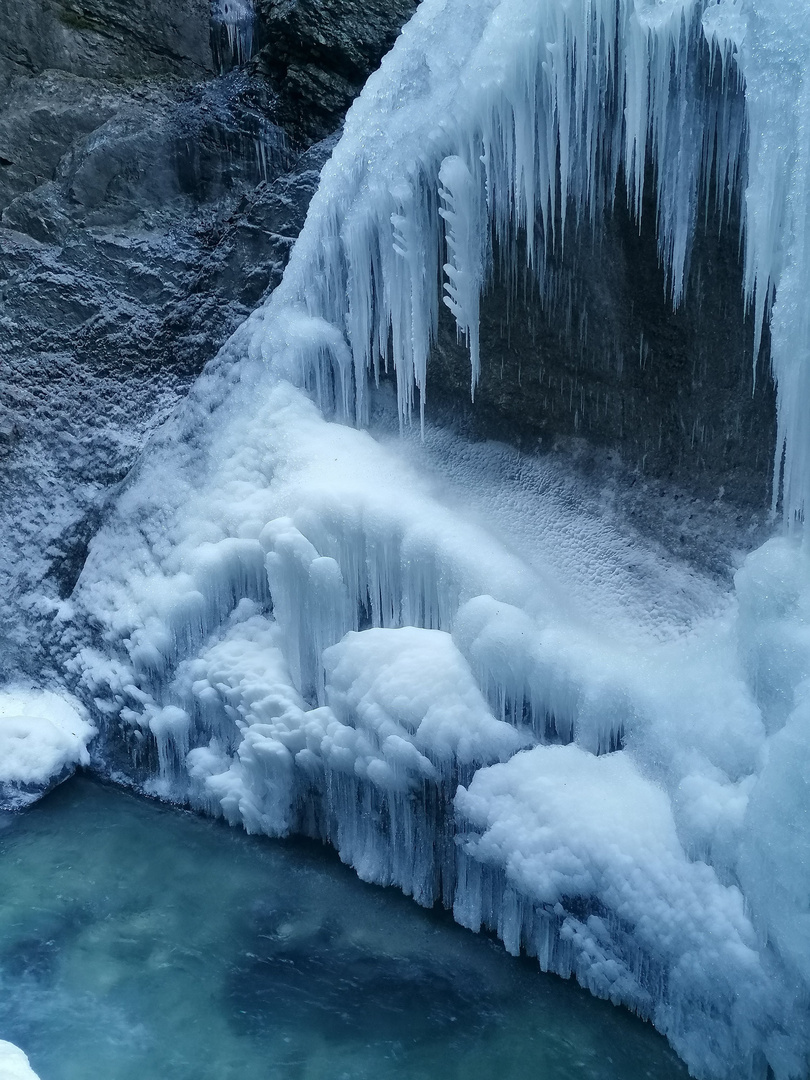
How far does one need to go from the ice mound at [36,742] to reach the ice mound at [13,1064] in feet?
7.53

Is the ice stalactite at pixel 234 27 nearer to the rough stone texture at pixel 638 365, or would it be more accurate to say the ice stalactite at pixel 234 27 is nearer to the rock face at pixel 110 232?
the rock face at pixel 110 232

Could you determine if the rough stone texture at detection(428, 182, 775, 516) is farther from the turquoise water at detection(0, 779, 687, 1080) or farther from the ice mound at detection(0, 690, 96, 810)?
the ice mound at detection(0, 690, 96, 810)

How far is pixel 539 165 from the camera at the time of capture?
162 inches

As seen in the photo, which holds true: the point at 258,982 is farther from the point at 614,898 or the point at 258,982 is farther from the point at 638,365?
the point at 638,365

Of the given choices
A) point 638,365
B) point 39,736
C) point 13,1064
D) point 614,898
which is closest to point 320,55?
point 638,365

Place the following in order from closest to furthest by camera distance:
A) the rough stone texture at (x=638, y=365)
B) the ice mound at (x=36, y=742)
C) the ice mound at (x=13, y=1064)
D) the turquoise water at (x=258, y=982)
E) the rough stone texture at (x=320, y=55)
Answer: the ice mound at (x=13, y=1064)
the turquoise water at (x=258, y=982)
the rough stone texture at (x=638, y=365)
the ice mound at (x=36, y=742)
the rough stone texture at (x=320, y=55)

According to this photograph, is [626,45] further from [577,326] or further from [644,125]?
[577,326]

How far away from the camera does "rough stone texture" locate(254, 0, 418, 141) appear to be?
23.9 ft

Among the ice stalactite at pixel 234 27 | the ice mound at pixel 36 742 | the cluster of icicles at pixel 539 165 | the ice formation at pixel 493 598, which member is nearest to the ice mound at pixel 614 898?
the ice formation at pixel 493 598

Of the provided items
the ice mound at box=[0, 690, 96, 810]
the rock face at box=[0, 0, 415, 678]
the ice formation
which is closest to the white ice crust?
the ice mound at box=[0, 690, 96, 810]

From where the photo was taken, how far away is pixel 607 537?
14.7ft

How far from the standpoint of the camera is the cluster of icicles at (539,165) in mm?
→ 3131

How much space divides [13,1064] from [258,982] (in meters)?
1.10

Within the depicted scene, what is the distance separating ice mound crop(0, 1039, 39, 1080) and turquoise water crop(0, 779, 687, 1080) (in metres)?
0.27
